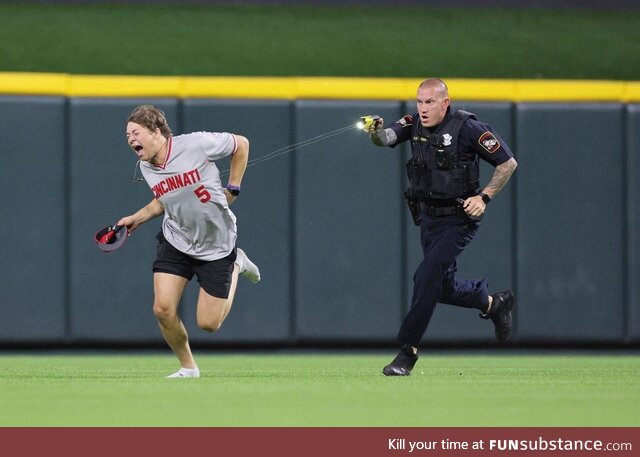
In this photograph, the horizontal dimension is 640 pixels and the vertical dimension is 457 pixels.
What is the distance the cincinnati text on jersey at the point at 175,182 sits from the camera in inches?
291

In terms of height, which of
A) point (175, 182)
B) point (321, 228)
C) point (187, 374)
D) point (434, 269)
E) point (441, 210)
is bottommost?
point (187, 374)

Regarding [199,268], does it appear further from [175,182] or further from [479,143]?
[479,143]

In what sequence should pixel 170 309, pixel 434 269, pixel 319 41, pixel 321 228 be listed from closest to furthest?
1. pixel 170 309
2. pixel 434 269
3. pixel 321 228
4. pixel 319 41

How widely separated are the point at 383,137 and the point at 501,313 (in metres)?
1.32

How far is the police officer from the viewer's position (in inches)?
296

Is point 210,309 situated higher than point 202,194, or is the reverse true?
point 202,194

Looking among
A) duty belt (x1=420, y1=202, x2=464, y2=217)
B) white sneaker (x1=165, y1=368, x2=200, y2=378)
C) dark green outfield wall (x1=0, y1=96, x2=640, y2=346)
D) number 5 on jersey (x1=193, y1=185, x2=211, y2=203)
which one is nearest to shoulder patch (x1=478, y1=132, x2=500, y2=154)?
duty belt (x1=420, y1=202, x2=464, y2=217)

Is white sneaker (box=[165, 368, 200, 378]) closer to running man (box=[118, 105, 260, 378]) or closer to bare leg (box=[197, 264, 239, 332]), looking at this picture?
running man (box=[118, 105, 260, 378])

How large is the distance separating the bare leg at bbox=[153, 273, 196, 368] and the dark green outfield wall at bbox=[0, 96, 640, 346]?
8.11 ft

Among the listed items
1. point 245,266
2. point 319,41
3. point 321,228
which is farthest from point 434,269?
point 319,41

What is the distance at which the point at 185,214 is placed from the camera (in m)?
7.48

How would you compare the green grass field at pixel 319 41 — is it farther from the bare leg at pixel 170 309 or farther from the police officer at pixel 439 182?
the bare leg at pixel 170 309
